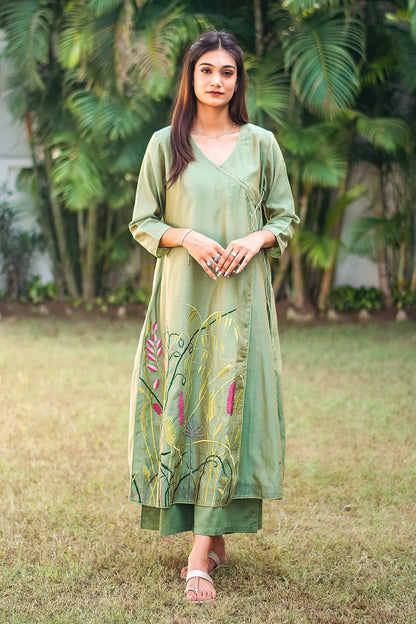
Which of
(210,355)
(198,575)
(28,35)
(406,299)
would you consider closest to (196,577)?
(198,575)

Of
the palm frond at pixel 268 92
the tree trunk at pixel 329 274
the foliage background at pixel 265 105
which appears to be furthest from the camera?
the tree trunk at pixel 329 274

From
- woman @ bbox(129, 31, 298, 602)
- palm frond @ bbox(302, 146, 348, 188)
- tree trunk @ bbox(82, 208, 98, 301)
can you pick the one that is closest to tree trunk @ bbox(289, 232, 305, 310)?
palm frond @ bbox(302, 146, 348, 188)

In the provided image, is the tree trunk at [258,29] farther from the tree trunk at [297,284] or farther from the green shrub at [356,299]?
the green shrub at [356,299]

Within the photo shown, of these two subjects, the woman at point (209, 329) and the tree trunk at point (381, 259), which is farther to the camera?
the tree trunk at point (381, 259)

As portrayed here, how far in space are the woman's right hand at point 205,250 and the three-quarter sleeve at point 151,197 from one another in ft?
0.44

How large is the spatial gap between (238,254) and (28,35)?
598 cm

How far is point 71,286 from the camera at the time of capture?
927 cm

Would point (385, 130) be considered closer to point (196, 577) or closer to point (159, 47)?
point (159, 47)

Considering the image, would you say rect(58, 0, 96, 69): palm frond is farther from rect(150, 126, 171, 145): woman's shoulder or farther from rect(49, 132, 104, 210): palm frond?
rect(150, 126, 171, 145): woman's shoulder

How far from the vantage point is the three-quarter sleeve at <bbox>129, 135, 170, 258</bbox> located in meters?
2.44

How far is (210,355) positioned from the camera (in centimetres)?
243

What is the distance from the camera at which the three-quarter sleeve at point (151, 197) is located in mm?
2438

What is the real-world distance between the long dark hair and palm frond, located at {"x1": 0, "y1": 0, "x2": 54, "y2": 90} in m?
5.35

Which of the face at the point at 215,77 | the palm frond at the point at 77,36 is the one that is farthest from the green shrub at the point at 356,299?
the face at the point at 215,77
